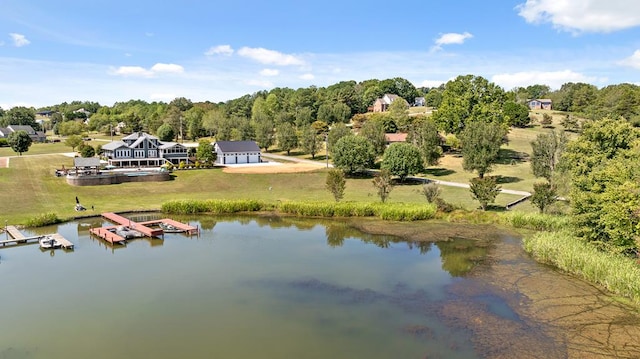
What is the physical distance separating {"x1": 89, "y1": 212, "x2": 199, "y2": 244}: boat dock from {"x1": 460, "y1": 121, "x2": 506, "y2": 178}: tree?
3870 centimetres

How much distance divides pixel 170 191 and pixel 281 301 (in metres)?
37.9

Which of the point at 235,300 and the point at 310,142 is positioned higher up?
the point at 310,142

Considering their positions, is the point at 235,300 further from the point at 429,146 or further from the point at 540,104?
the point at 540,104

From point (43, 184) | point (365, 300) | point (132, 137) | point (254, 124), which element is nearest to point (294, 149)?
point (254, 124)

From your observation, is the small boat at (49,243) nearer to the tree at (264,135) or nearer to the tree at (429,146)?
the tree at (429,146)

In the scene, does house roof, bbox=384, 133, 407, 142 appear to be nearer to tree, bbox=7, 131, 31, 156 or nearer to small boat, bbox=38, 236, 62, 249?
small boat, bbox=38, 236, 62, 249

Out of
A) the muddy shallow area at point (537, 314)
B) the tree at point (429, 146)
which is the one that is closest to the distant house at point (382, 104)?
the tree at point (429, 146)

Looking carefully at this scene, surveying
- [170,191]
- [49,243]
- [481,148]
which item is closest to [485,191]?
[481,148]

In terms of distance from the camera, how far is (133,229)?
1638 inches

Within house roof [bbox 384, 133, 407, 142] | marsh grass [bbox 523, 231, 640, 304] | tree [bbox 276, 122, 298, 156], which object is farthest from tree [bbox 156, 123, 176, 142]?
marsh grass [bbox 523, 231, 640, 304]

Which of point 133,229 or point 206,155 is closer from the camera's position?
point 133,229

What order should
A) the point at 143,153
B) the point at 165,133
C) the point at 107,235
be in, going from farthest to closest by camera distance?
the point at 165,133 → the point at 143,153 → the point at 107,235

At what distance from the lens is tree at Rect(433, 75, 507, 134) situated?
83438mm

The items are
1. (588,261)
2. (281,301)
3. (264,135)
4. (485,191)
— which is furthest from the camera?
(264,135)
